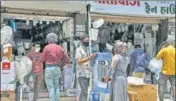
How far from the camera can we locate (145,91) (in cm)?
1023

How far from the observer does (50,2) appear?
35.8 ft

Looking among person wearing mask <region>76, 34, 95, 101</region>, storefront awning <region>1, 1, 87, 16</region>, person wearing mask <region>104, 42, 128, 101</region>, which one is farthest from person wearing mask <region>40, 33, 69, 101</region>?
storefront awning <region>1, 1, 87, 16</region>

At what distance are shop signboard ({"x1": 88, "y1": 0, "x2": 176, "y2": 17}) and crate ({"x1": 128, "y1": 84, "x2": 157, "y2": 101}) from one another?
3400mm

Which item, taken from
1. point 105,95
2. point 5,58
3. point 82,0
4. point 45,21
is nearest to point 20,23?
point 45,21

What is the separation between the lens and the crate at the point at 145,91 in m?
10.2

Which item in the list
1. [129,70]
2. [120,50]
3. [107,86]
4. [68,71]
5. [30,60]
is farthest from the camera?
[129,70]

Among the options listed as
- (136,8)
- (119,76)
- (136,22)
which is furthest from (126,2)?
(119,76)

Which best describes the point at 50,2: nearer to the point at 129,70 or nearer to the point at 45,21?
the point at 45,21

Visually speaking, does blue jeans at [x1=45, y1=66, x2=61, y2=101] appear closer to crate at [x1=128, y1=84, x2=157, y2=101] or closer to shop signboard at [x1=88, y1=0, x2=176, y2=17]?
crate at [x1=128, y1=84, x2=157, y2=101]

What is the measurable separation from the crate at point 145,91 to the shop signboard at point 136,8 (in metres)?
3.40

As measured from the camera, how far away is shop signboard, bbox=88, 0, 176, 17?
13214mm

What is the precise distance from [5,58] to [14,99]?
1.00m

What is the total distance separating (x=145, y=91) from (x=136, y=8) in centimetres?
446

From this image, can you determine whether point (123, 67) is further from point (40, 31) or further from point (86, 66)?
point (40, 31)
